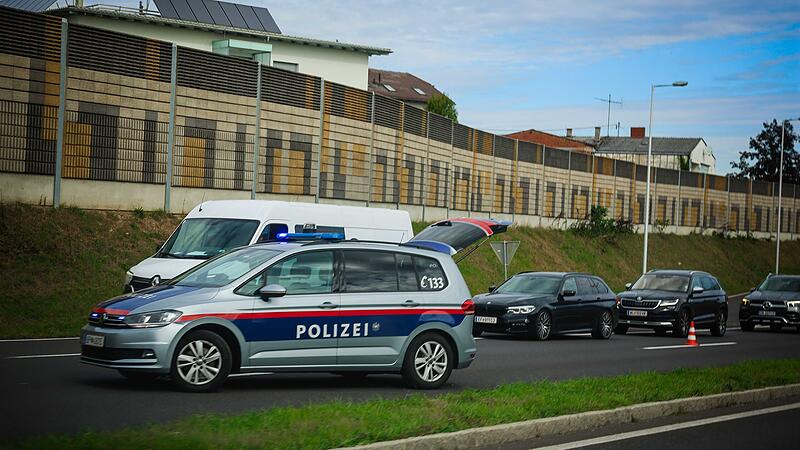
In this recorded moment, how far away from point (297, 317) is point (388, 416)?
10.1 feet

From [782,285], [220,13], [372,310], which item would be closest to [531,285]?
[782,285]

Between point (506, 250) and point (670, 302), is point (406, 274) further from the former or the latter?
point (506, 250)

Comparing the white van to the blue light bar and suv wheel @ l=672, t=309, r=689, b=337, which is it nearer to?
the blue light bar

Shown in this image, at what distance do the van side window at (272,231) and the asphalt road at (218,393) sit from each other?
3.72 m

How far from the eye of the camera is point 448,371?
13695 mm

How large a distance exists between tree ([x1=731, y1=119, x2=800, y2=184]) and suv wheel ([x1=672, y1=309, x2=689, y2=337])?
93.8 metres

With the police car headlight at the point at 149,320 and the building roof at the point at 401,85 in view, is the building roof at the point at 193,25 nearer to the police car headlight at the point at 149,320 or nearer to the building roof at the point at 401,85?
the building roof at the point at 401,85

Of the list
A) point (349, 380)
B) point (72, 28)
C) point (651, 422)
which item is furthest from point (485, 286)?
point (651, 422)

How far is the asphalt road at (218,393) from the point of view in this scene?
10.1 m

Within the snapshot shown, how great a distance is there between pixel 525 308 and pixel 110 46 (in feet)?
38.3

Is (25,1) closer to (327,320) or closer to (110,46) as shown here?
(110,46)

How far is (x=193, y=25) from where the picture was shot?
181 ft

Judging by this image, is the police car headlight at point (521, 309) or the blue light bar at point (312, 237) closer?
the blue light bar at point (312, 237)

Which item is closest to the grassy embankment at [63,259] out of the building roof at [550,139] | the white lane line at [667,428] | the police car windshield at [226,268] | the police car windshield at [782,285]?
the police car windshield at [226,268]
